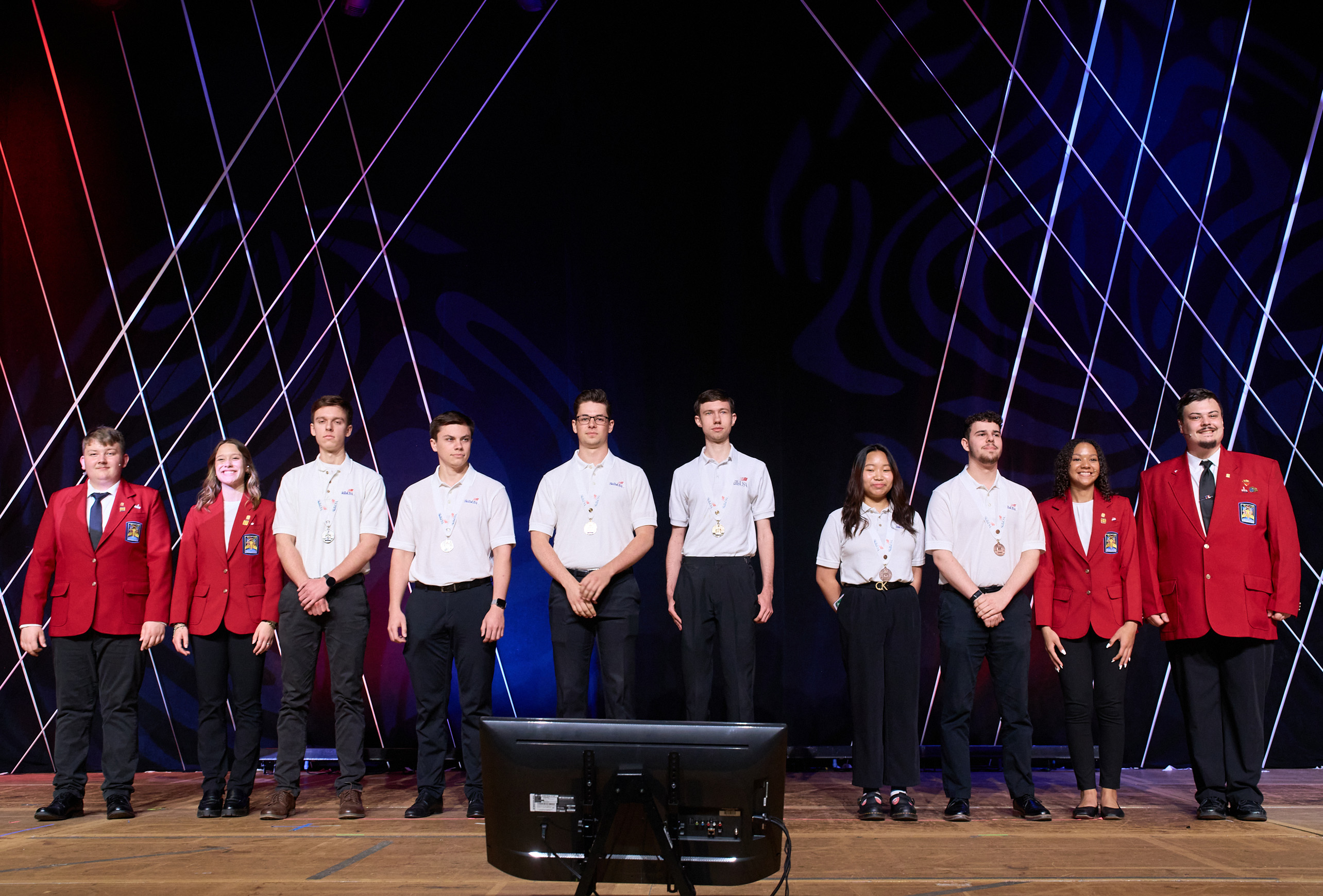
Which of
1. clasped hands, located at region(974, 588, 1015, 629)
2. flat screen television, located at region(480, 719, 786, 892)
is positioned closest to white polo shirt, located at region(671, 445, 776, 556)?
clasped hands, located at region(974, 588, 1015, 629)

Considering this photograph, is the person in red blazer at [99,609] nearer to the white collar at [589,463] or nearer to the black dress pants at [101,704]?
the black dress pants at [101,704]

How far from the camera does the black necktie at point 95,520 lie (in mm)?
3627

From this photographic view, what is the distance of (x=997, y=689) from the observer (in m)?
3.47

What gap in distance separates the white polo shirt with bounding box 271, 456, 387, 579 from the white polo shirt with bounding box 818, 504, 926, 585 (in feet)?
6.01

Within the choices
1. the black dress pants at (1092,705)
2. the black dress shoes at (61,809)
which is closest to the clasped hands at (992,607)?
the black dress pants at (1092,705)

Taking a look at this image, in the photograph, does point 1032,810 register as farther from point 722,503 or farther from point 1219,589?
point 722,503

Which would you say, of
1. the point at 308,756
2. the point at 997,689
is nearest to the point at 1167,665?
the point at 997,689

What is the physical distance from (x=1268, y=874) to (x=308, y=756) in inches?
160

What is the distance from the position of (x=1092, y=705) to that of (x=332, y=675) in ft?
9.71

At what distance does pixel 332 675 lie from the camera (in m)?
3.53

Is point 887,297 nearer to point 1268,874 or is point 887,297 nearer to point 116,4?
point 1268,874

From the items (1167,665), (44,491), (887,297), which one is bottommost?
(1167,665)

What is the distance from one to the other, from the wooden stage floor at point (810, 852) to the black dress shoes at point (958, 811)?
0.07 metres

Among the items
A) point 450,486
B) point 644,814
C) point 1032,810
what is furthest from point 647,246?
point 644,814
